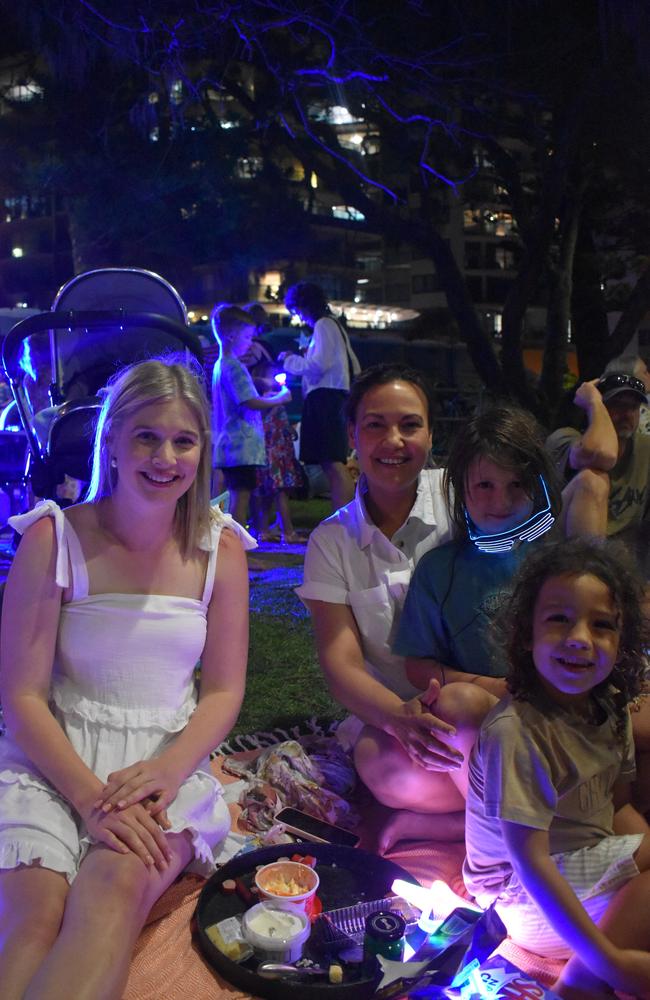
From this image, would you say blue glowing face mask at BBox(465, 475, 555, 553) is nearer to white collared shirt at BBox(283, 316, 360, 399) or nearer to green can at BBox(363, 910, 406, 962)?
green can at BBox(363, 910, 406, 962)

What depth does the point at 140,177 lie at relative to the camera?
1085 centimetres

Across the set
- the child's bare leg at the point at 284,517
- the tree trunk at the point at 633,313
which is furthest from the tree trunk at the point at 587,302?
the child's bare leg at the point at 284,517

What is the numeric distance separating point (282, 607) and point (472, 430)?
8.16 ft

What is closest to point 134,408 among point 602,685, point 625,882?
point 602,685

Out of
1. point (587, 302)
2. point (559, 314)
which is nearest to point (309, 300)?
point (559, 314)

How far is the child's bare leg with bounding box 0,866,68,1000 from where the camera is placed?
4.60ft

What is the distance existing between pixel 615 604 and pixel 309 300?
14.0ft

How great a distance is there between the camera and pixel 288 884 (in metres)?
1.84

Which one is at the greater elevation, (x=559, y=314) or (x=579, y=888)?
(x=559, y=314)

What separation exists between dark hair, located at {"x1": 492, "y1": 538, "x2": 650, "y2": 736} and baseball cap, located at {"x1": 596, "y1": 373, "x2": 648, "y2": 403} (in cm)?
148

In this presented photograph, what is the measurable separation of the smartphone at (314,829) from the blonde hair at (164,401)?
0.79m

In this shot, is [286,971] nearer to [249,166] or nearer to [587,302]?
[249,166]

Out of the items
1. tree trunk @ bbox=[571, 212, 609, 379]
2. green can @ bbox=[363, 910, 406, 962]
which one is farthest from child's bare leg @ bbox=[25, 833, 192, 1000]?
tree trunk @ bbox=[571, 212, 609, 379]

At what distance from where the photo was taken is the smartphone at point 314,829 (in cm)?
220
